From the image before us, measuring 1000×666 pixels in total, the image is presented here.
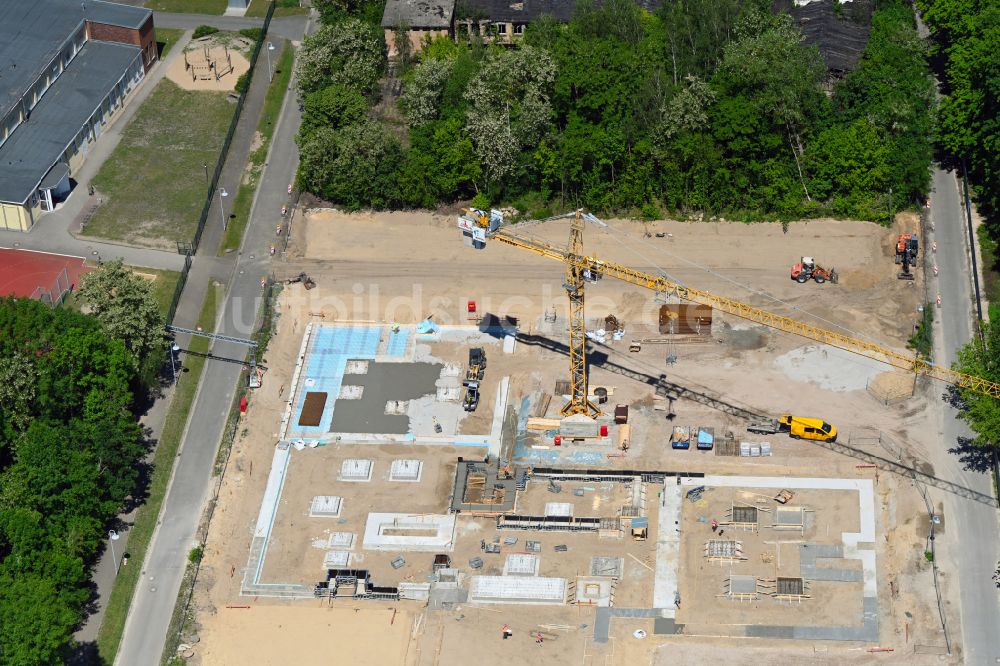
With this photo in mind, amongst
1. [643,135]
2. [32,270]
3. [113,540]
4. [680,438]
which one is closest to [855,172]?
[643,135]

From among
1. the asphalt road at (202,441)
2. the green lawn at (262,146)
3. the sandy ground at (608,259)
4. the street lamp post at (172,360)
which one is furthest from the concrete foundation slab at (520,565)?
the green lawn at (262,146)

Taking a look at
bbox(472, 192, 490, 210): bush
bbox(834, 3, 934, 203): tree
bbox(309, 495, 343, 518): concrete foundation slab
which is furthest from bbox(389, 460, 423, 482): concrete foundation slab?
bbox(834, 3, 934, 203): tree

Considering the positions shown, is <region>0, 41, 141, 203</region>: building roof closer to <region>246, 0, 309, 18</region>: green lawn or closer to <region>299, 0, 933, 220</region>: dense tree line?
<region>246, 0, 309, 18</region>: green lawn

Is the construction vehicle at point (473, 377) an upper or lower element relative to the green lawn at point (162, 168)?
lower

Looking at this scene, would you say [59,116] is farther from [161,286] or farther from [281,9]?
[281,9]

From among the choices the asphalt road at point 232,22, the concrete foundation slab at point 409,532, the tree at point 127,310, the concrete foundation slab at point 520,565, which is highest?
the asphalt road at point 232,22

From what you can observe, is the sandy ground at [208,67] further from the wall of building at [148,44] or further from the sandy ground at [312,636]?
the sandy ground at [312,636]
